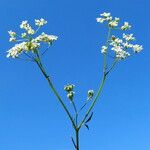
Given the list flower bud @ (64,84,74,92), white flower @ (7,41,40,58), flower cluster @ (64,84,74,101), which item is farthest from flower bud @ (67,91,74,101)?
white flower @ (7,41,40,58)

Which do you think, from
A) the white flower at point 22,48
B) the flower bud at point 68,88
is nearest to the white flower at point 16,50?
the white flower at point 22,48

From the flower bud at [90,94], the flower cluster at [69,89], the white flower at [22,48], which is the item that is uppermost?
the white flower at [22,48]

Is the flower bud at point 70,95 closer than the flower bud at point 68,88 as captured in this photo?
A: Yes

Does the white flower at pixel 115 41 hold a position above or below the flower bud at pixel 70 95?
above

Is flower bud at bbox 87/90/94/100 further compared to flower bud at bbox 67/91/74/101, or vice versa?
flower bud at bbox 87/90/94/100

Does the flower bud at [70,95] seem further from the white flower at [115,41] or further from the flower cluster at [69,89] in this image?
the white flower at [115,41]

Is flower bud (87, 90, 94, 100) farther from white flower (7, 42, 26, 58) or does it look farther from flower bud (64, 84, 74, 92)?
white flower (7, 42, 26, 58)

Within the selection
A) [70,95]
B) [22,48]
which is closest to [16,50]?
[22,48]

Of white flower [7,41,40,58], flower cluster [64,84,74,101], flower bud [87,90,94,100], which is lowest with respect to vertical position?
flower bud [87,90,94,100]

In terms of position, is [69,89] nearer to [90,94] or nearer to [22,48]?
[90,94]

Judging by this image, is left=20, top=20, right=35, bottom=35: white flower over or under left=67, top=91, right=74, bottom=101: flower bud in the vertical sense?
over

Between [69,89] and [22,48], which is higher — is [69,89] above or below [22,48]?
below
